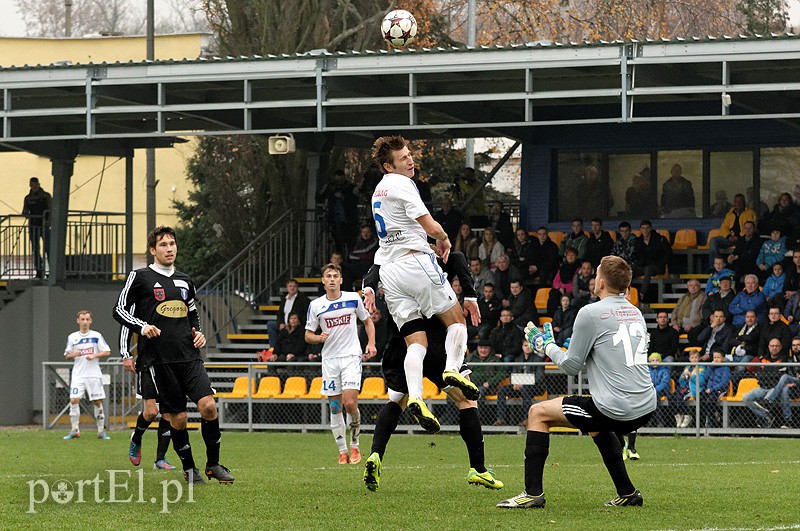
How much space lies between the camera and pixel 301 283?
27.2 metres

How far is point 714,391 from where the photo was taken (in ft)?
62.7

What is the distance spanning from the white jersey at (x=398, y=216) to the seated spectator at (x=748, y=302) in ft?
39.0

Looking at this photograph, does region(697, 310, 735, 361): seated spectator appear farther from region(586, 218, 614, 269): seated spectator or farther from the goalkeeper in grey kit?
the goalkeeper in grey kit

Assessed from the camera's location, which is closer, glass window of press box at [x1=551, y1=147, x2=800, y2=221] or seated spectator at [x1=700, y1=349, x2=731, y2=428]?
seated spectator at [x1=700, y1=349, x2=731, y2=428]

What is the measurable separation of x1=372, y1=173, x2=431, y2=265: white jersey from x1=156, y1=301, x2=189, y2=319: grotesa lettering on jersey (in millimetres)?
1733

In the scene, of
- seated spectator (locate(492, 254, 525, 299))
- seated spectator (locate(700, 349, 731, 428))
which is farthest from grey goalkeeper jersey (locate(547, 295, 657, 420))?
seated spectator (locate(492, 254, 525, 299))

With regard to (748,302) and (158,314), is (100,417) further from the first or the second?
(158,314)

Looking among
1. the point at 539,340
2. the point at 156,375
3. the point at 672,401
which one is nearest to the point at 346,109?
the point at 672,401

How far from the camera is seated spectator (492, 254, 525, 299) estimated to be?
2350cm

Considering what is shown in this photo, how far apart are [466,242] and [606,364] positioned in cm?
1695

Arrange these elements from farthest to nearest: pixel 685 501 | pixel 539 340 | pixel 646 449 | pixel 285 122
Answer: pixel 285 122
pixel 646 449
pixel 685 501
pixel 539 340

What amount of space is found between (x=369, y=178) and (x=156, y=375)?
17100mm

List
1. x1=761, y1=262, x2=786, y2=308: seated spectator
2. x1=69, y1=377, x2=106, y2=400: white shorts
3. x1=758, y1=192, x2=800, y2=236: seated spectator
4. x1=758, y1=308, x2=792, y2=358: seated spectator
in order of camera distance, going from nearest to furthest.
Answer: x1=758, y1=308, x2=792, y2=358: seated spectator, x1=761, y1=262, x2=786, y2=308: seated spectator, x1=69, y1=377, x2=106, y2=400: white shorts, x1=758, y1=192, x2=800, y2=236: seated spectator

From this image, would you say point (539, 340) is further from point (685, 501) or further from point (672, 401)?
point (672, 401)
